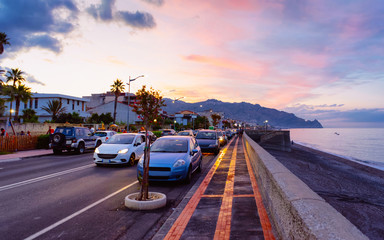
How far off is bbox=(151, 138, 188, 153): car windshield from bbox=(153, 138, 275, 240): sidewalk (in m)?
1.97

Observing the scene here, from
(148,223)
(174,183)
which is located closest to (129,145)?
(174,183)

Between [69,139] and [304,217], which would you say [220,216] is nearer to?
[304,217]

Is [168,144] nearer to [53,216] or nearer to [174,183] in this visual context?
[174,183]

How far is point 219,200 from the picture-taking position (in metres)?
6.35

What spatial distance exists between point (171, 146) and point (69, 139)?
12.2 meters

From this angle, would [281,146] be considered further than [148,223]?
Yes

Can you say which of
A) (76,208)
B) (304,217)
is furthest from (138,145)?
(304,217)

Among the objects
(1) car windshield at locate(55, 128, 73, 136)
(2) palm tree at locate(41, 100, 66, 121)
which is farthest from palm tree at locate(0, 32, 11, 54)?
(1) car windshield at locate(55, 128, 73, 136)

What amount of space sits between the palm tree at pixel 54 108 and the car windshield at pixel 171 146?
49013 millimetres

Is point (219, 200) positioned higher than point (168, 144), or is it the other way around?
point (168, 144)

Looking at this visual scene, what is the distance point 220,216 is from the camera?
16.9 feet

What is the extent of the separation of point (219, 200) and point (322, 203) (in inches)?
132

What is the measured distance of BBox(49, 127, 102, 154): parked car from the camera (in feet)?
60.7

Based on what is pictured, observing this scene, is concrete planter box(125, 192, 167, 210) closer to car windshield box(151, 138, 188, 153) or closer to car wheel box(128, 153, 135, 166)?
car windshield box(151, 138, 188, 153)
